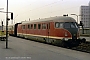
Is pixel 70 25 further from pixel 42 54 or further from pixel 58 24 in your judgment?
pixel 42 54

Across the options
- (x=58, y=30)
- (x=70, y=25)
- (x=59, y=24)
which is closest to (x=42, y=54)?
(x=58, y=30)

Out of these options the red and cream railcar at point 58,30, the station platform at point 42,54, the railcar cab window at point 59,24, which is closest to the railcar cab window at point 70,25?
the red and cream railcar at point 58,30

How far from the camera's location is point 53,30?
2389 centimetres

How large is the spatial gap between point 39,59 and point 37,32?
16.9 m

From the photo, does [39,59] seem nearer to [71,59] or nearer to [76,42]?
[71,59]

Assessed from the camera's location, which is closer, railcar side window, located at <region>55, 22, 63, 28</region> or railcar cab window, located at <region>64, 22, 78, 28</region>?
railcar cab window, located at <region>64, 22, 78, 28</region>

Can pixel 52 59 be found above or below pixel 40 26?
below

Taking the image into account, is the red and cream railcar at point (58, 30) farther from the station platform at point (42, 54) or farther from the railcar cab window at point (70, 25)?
the station platform at point (42, 54)

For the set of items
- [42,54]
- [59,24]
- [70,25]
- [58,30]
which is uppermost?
[59,24]

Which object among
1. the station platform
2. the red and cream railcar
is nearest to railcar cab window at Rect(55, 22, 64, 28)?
the red and cream railcar

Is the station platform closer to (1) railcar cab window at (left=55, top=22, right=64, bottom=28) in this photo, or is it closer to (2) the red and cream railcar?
(2) the red and cream railcar

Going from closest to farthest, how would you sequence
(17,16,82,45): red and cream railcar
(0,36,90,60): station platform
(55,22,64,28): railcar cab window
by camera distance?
(0,36,90,60): station platform < (17,16,82,45): red and cream railcar < (55,22,64,28): railcar cab window

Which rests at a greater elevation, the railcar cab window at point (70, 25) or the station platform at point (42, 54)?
the railcar cab window at point (70, 25)

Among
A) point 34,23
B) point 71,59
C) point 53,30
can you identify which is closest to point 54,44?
point 53,30
